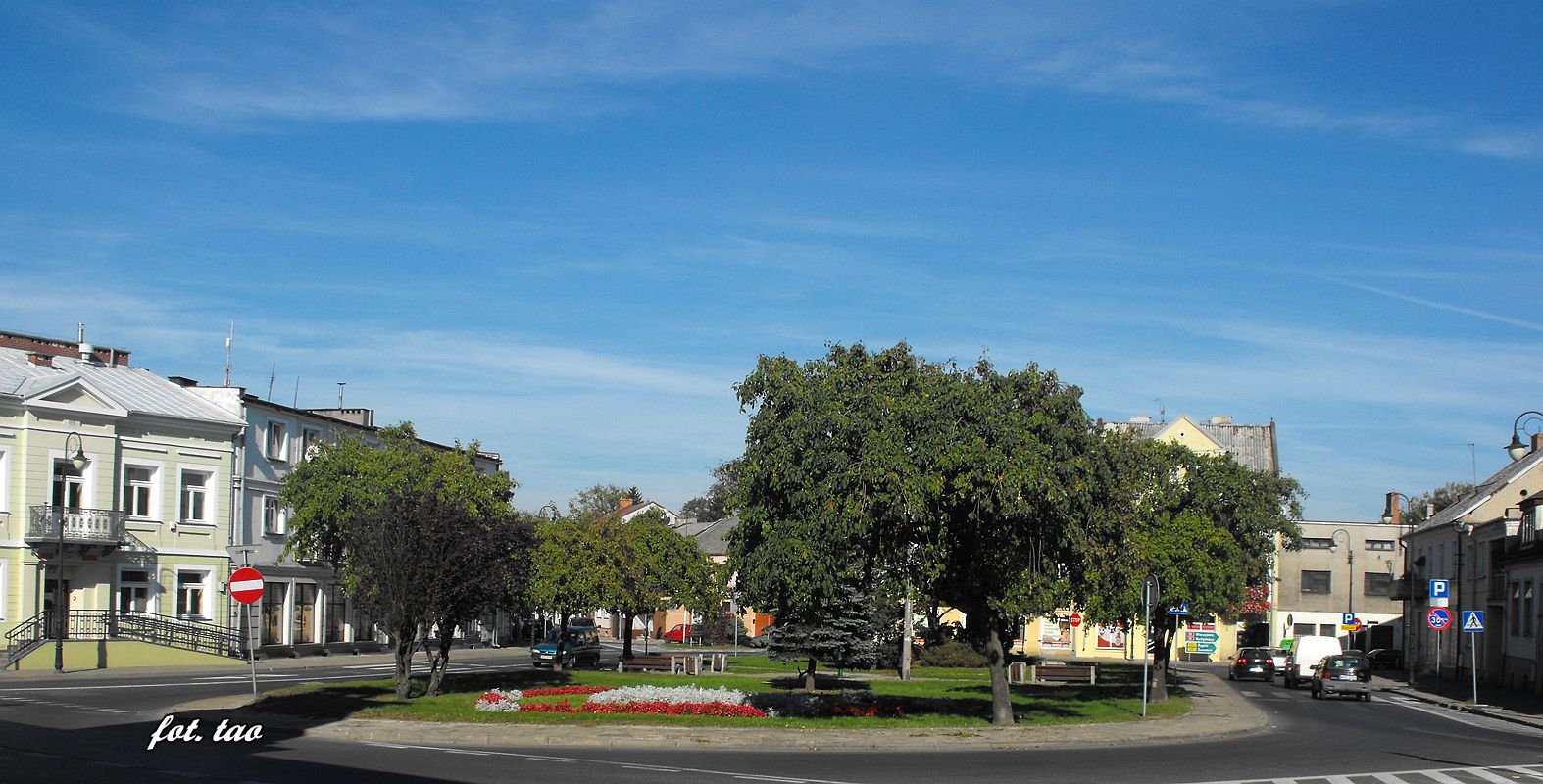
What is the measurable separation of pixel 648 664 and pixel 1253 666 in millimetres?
28881

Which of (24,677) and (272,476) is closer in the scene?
(24,677)

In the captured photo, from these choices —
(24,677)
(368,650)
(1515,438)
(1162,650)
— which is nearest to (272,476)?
(368,650)

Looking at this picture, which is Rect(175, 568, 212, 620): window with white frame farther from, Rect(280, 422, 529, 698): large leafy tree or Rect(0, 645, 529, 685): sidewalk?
Rect(280, 422, 529, 698): large leafy tree

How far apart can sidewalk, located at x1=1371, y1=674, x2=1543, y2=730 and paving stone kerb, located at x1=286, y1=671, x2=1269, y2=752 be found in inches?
680

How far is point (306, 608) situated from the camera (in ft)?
207

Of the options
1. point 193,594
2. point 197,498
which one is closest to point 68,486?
point 197,498

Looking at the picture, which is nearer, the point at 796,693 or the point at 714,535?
the point at 796,693

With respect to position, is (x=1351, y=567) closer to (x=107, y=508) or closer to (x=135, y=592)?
(x=135, y=592)

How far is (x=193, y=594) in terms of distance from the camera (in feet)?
180

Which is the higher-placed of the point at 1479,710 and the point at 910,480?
the point at 910,480

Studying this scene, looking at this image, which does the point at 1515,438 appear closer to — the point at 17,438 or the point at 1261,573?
the point at 1261,573

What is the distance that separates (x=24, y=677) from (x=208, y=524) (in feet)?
50.0

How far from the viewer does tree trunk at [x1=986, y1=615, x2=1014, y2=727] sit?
27.7m

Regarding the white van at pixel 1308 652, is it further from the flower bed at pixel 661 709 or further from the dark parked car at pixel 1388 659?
the flower bed at pixel 661 709
